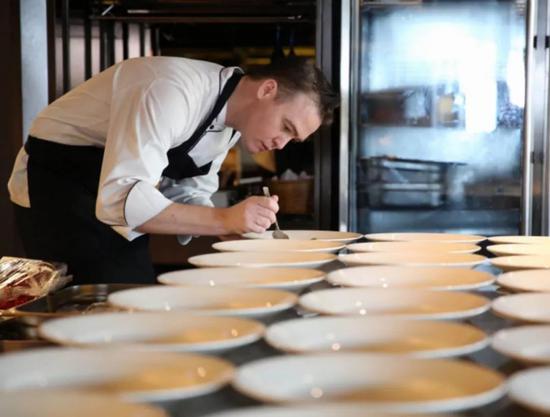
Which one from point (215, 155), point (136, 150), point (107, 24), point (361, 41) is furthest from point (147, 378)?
point (107, 24)

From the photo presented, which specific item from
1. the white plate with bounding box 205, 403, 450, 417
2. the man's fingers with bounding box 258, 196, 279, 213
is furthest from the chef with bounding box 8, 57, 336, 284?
the white plate with bounding box 205, 403, 450, 417

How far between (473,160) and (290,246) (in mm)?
2012

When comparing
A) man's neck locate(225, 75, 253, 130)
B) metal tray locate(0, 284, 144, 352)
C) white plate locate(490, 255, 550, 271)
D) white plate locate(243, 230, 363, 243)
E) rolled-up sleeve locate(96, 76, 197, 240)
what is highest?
man's neck locate(225, 75, 253, 130)

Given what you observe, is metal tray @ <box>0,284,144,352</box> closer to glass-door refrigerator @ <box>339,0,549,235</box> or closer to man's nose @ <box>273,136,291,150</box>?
man's nose @ <box>273,136,291,150</box>

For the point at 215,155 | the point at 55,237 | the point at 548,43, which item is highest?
the point at 548,43

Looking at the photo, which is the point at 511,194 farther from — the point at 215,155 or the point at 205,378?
the point at 205,378

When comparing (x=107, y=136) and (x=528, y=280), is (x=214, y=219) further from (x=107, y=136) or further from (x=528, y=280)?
(x=528, y=280)

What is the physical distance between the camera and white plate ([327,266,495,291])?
119cm

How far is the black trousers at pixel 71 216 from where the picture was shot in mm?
2168

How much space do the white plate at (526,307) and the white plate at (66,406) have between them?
1.50 ft

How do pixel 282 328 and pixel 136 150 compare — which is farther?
pixel 136 150

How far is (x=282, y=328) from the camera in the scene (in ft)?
2.78

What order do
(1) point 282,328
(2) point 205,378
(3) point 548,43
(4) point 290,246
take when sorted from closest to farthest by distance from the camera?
(2) point 205,378, (1) point 282,328, (4) point 290,246, (3) point 548,43

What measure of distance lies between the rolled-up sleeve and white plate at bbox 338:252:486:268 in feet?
1.82
